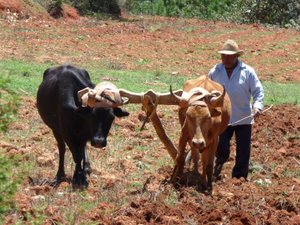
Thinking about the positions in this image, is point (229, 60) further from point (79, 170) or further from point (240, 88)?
point (79, 170)

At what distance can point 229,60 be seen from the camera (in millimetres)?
8781

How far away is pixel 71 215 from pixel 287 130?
6.84 m

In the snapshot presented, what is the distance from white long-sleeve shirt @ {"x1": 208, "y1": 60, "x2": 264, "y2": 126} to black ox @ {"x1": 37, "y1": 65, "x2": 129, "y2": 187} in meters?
1.30

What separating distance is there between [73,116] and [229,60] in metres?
1.90

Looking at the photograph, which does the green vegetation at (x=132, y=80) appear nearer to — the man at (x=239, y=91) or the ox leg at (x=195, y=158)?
the man at (x=239, y=91)

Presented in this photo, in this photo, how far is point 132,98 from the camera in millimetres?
8062

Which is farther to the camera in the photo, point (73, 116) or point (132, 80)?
point (132, 80)

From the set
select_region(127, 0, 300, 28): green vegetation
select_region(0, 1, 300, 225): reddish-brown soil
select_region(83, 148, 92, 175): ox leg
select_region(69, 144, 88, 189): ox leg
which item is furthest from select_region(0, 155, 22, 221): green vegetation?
select_region(127, 0, 300, 28): green vegetation

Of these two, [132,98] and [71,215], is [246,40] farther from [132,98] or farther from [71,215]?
[71,215]

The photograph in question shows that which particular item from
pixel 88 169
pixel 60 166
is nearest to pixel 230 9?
pixel 88 169

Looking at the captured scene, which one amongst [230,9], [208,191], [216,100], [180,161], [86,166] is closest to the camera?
[216,100]

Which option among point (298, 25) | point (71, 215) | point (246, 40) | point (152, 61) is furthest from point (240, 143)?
point (298, 25)

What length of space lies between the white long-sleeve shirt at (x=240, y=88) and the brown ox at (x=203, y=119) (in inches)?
17.8

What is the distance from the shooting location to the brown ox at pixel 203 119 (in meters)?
7.42
